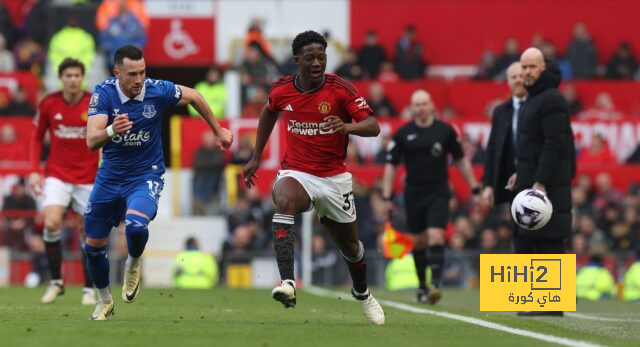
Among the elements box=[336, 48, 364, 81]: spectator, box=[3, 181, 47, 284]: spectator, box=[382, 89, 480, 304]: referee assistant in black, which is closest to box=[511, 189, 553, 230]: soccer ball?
box=[382, 89, 480, 304]: referee assistant in black

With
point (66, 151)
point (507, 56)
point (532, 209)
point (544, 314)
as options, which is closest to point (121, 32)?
point (507, 56)

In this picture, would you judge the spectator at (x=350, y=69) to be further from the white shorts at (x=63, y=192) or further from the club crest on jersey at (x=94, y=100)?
the club crest on jersey at (x=94, y=100)

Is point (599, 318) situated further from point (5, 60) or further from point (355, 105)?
point (5, 60)

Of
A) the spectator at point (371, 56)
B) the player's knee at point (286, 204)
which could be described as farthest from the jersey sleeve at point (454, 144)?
the spectator at point (371, 56)

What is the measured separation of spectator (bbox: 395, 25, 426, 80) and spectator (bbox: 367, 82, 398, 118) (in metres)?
2.64

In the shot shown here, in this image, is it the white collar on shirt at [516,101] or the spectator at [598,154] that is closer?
the white collar on shirt at [516,101]

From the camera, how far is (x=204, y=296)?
17250 millimetres

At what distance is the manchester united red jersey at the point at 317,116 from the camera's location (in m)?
11.3

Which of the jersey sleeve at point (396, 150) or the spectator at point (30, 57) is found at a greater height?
the spectator at point (30, 57)

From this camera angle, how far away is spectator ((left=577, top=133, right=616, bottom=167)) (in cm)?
2494

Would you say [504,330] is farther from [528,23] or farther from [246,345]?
[528,23]

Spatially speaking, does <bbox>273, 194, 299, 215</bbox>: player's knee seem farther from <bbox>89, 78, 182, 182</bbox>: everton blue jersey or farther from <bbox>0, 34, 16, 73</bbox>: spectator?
<bbox>0, 34, 16, 73</bbox>: spectator

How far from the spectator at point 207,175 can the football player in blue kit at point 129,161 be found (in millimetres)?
12182

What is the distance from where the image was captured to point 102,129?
37.2 ft
